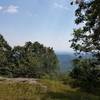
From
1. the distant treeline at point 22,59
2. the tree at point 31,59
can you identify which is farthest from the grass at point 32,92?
the tree at point 31,59

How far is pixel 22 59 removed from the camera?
371ft

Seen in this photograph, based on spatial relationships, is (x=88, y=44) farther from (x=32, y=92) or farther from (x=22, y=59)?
(x=22, y=59)

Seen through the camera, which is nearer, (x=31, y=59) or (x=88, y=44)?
(x=88, y=44)

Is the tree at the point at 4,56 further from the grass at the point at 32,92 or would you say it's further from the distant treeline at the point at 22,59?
the grass at the point at 32,92

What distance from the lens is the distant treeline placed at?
10675cm

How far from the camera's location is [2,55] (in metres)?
109

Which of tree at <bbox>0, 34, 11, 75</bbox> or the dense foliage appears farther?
tree at <bbox>0, 34, 11, 75</bbox>

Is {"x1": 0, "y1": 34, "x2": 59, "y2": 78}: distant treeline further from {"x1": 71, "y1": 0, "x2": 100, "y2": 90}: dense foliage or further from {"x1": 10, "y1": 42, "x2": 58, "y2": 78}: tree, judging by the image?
{"x1": 71, "y1": 0, "x2": 100, "y2": 90}: dense foliage

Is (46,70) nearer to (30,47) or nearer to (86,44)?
(30,47)

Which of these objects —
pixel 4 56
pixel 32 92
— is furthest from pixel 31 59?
pixel 32 92

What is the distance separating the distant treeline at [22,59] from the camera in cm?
10675

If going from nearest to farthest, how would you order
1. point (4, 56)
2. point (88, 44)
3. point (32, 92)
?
point (32, 92)
point (88, 44)
point (4, 56)

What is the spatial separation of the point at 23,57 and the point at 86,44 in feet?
242

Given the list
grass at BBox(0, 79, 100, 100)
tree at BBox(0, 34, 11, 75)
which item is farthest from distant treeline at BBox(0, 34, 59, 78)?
grass at BBox(0, 79, 100, 100)
